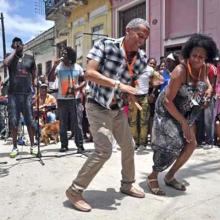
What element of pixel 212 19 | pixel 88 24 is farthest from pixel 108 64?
pixel 88 24

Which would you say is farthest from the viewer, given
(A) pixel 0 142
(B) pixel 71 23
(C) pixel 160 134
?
(B) pixel 71 23

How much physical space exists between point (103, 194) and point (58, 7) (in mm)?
17667

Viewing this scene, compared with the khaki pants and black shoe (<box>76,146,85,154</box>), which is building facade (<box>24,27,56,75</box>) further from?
the khaki pants

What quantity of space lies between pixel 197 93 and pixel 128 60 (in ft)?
2.69

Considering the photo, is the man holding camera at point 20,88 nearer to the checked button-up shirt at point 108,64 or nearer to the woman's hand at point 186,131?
the checked button-up shirt at point 108,64

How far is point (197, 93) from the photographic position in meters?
4.52

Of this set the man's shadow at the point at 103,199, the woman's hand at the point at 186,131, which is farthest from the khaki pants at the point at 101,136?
the woman's hand at the point at 186,131

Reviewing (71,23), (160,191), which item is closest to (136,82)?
Answer: (160,191)

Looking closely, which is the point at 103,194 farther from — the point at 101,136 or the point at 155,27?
the point at 155,27

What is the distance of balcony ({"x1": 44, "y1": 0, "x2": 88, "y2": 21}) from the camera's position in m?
19.7

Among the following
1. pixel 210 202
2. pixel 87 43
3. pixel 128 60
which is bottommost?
pixel 210 202

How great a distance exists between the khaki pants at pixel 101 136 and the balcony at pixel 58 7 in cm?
1504

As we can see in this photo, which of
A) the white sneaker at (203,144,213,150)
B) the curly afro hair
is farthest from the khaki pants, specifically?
the white sneaker at (203,144,213,150)

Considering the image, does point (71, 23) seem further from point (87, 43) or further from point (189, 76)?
point (189, 76)
